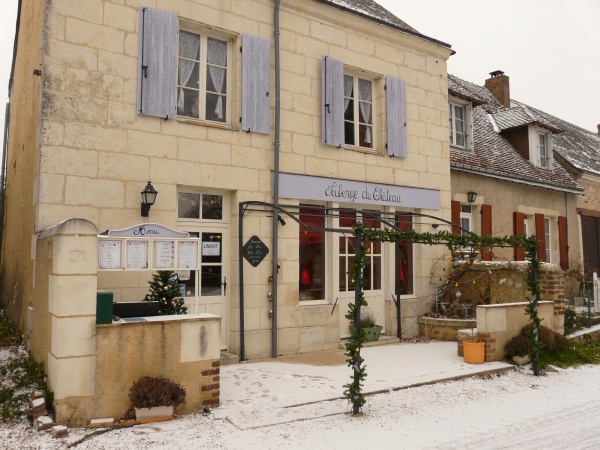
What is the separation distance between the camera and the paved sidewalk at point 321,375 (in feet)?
18.8

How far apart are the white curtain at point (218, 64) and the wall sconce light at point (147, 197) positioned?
1.84 metres

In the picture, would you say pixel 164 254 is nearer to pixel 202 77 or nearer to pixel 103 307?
pixel 103 307

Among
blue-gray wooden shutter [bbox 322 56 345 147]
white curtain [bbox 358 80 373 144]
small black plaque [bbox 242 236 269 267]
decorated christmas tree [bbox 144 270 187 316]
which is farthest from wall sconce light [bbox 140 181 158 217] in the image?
white curtain [bbox 358 80 373 144]

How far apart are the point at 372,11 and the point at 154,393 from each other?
29.3ft

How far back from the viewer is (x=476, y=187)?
12305 millimetres

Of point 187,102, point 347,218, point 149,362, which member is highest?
point 187,102

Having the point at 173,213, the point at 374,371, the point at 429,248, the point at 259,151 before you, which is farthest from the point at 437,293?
the point at 173,213

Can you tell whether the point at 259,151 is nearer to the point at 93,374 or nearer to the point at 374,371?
the point at 374,371

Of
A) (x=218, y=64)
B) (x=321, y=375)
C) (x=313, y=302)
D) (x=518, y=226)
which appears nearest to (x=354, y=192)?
(x=313, y=302)

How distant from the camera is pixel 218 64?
8.22 m

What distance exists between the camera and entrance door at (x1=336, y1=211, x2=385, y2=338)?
937cm

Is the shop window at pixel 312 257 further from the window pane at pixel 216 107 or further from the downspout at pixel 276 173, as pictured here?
the window pane at pixel 216 107

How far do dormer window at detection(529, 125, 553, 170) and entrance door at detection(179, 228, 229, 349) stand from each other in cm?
1070

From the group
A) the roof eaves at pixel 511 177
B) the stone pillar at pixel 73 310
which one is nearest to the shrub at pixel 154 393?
the stone pillar at pixel 73 310
